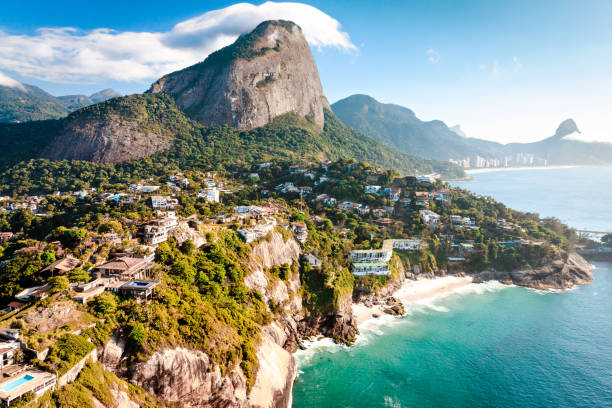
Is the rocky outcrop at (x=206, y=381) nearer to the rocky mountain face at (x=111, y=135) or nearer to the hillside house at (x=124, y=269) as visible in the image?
the hillside house at (x=124, y=269)

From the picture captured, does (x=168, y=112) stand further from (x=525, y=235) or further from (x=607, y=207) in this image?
(x=607, y=207)

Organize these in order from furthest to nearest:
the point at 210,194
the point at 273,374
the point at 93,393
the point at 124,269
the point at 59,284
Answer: the point at 210,194
the point at 273,374
the point at 124,269
the point at 59,284
the point at 93,393

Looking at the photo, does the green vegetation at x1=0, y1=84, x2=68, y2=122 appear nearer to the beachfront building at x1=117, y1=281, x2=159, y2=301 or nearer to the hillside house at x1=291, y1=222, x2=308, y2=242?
the hillside house at x1=291, y1=222, x2=308, y2=242

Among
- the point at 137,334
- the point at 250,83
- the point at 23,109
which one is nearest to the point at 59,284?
the point at 137,334

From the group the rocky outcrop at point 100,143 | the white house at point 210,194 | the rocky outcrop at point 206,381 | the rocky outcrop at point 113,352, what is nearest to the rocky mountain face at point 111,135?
the rocky outcrop at point 100,143

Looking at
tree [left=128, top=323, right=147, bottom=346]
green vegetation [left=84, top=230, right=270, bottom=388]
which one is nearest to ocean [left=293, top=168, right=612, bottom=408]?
green vegetation [left=84, top=230, right=270, bottom=388]

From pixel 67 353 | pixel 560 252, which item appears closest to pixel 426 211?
pixel 560 252

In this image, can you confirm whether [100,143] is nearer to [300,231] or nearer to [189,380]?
[300,231]
